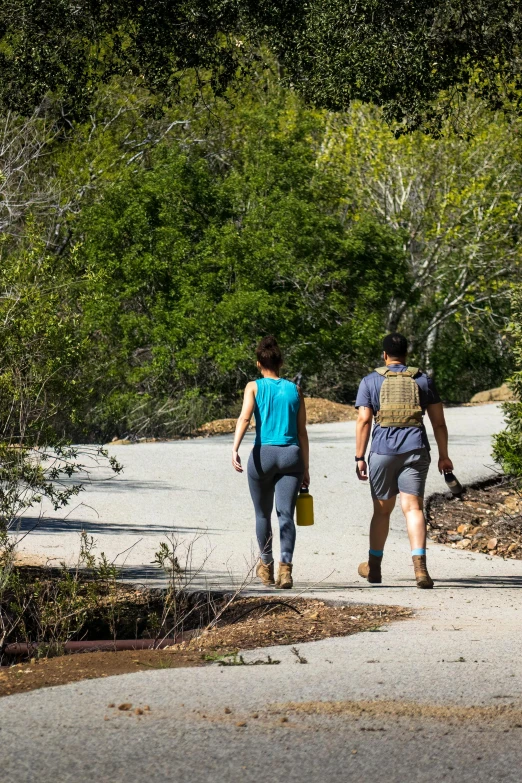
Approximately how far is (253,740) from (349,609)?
3410mm

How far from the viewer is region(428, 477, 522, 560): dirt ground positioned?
12492 mm

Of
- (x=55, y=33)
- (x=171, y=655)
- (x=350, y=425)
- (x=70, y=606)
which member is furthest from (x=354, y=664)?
(x=350, y=425)

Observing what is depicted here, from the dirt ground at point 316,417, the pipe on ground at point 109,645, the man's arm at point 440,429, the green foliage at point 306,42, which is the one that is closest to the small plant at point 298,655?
the pipe on ground at point 109,645

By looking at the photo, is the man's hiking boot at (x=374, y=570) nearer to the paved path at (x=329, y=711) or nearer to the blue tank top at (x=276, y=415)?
the paved path at (x=329, y=711)

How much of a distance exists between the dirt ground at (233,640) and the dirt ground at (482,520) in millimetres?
4512

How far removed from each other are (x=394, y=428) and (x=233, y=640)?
2.52 meters

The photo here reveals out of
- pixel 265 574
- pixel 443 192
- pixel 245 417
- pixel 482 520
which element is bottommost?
pixel 482 520

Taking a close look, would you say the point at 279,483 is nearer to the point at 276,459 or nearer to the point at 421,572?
the point at 276,459

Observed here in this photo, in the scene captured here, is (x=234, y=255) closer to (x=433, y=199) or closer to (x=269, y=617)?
(x=433, y=199)

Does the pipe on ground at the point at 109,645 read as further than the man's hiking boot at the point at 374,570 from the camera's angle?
No

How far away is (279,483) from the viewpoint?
8.91m

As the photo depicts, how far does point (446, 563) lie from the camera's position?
34.9 ft

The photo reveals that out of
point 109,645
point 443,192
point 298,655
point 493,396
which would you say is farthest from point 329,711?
point 493,396

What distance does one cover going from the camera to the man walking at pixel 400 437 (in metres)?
8.89
